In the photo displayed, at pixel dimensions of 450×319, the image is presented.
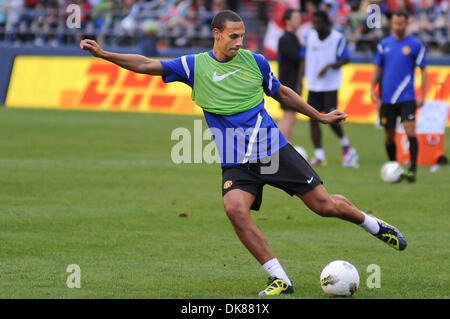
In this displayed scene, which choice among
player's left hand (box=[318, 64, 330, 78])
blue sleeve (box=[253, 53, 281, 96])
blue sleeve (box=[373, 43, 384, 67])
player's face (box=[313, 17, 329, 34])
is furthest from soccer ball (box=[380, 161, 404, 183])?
blue sleeve (box=[253, 53, 281, 96])

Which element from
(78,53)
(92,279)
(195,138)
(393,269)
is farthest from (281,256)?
(78,53)

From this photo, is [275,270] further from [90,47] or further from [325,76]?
[325,76]

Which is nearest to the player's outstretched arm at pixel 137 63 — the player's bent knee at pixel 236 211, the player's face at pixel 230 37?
the player's face at pixel 230 37

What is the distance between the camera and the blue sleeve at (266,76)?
7.73 m

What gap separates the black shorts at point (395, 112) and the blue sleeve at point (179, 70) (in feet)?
24.2

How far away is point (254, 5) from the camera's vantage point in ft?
102

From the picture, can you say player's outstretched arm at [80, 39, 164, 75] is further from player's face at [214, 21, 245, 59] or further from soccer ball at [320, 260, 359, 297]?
soccer ball at [320, 260, 359, 297]

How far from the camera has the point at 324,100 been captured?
16391 millimetres

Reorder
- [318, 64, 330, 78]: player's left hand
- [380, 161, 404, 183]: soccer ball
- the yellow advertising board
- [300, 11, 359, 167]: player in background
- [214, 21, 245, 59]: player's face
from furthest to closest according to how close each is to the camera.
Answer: the yellow advertising board, [300, 11, 359, 167]: player in background, [318, 64, 330, 78]: player's left hand, [380, 161, 404, 183]: soccer ball, [214, 21, 245, 59]: player's face

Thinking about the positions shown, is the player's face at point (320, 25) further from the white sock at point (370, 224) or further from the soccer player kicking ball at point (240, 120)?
the white sock at point (370, 224)

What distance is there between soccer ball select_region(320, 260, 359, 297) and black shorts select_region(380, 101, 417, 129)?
24.2ft

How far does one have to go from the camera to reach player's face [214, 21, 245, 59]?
24.4 feet
